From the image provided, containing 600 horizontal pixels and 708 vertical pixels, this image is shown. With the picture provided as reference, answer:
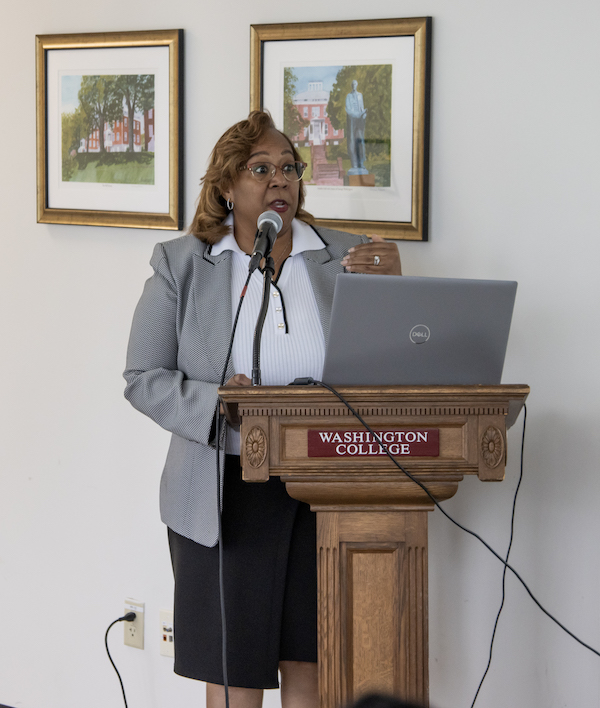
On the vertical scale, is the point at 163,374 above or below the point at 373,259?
below

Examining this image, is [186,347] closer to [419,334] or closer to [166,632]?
[419,334]

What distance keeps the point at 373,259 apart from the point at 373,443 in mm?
535

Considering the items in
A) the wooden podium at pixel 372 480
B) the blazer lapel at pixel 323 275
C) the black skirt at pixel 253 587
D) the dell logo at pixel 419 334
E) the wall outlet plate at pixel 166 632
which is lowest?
the wall outlet plate at pixel 166 632

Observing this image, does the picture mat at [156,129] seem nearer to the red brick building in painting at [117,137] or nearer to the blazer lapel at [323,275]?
the red brick building in painting at [117,137]

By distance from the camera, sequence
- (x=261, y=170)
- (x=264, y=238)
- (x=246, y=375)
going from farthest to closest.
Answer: (x=261, y=170) → (x=246, y=375) → (x=264, y=238)

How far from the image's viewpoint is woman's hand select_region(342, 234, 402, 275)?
1756 mm

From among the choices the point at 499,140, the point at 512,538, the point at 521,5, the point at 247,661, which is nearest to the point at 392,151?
the point at 499,140

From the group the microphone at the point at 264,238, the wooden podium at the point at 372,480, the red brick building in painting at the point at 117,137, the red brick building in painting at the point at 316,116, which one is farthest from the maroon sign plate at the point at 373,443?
the red brick building in painting at the point at 117,137

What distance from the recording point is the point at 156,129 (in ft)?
7.98

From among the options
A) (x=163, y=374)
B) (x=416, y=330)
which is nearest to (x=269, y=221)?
(x=416, y=330)

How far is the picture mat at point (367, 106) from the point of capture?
2188mm

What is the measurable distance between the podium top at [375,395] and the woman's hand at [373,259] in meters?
0.49

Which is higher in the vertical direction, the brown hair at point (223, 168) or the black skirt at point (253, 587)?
the brown hair at point (223, 168)

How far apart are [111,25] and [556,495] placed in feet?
6.42
